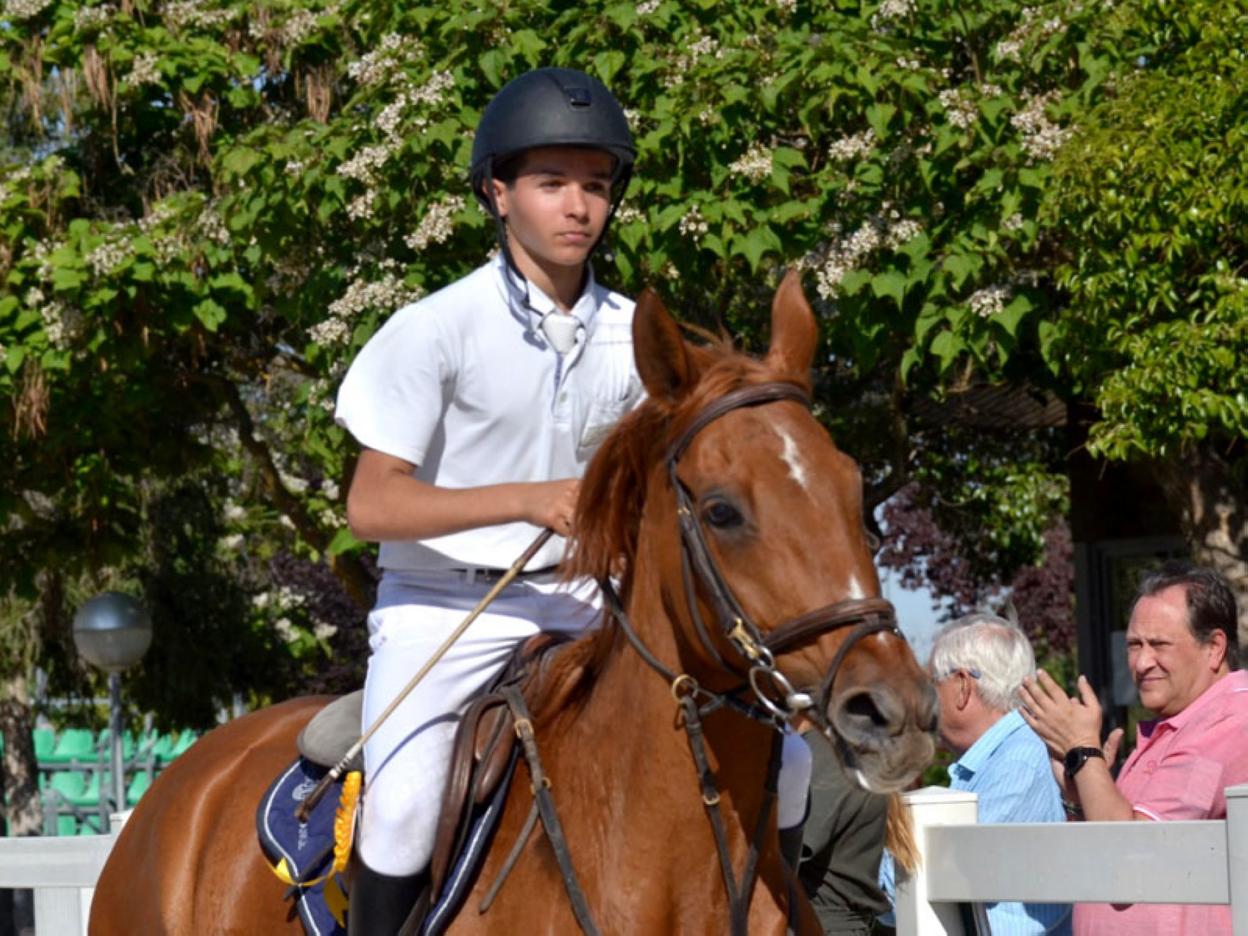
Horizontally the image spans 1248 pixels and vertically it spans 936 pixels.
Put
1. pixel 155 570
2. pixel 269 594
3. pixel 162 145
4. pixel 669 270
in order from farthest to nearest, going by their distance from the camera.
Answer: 1. pixel 269 594
2. pixel 155 570
3. pixel 162 145
4. pixel 669 270

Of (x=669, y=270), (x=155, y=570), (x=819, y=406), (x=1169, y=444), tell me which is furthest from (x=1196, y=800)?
(x=155, y=570)

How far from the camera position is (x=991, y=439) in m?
18.5

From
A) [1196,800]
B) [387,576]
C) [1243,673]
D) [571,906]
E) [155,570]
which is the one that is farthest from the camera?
[155,570]

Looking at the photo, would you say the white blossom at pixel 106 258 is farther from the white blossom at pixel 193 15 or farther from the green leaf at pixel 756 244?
the green leaf at pixel 756 244

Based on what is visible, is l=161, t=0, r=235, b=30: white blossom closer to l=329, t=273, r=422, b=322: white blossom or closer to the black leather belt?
l=329, t=273, r=422, b=322: white blossom

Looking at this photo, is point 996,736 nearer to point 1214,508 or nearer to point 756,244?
point 756,244

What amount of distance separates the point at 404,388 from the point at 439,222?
24.6 feet

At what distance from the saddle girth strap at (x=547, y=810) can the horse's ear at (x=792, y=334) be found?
33.1 inches

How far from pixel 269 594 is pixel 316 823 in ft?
64.4

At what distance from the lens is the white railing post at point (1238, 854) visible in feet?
11.0

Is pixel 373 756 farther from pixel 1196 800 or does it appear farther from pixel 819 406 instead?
pixel 819 406

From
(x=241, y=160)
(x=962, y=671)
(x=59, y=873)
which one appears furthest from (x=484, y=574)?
(x=241, y=160)

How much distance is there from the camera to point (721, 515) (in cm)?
329

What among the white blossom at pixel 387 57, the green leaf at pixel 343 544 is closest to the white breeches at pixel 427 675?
the white blossom at pixel 387 57
